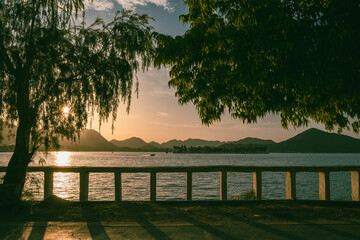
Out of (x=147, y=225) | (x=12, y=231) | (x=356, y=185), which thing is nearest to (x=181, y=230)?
(x=147, y=225)

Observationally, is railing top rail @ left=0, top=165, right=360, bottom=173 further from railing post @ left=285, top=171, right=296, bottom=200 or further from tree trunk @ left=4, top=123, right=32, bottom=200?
tree trunk @ left=4, top=123, right=32, bottom=200

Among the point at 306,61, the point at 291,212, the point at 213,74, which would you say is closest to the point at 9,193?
the point at 213,74

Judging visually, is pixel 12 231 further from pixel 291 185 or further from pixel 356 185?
pixel 356 185

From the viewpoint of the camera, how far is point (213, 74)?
7.77m

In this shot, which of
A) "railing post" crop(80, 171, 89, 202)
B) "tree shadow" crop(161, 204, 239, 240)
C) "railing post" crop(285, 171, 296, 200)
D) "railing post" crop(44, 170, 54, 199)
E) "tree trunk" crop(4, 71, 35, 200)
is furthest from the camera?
"railing post" crop(285, 171, 296, 200)

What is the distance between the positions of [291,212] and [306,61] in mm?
4105

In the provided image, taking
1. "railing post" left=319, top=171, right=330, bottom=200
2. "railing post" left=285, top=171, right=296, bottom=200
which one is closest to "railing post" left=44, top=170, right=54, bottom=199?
"railing post" left=285, top=171, right=296, bottom=200

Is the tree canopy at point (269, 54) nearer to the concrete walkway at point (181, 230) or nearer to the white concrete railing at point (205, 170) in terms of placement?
the white concrete railing at point (205, 170)

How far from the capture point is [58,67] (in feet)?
29.6

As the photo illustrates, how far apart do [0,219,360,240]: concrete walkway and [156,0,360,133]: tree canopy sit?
2953mm

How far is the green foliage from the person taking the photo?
870 cm

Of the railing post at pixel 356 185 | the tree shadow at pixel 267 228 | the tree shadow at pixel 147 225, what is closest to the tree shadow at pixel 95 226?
the tree shadow at pixel 147 225

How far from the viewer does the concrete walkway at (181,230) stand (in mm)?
5773

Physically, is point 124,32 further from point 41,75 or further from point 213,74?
point 213,74
